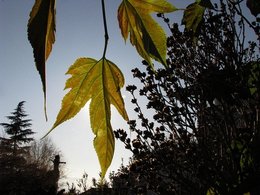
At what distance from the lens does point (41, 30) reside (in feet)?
1.23

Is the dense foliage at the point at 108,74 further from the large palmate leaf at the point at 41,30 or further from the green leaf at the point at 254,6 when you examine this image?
the green leaf at the point at 254,6

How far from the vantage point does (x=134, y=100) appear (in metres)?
3.86

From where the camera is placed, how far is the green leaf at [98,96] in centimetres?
57

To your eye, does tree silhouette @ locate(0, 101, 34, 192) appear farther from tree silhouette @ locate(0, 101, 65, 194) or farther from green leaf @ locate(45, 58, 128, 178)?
green leaf @ locate(45, 58, 128, 178)

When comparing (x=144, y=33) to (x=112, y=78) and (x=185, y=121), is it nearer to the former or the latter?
(x=112, y=78)

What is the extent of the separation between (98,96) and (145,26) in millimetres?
179

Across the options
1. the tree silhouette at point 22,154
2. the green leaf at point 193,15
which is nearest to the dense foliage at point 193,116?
the green leaf at point 193,15

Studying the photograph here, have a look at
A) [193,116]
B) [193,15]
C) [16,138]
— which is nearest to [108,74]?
[193,15]

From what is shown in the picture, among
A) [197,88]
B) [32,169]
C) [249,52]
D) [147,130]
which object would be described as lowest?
[147,130]

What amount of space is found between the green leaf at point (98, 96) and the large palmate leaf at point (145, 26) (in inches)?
3.6

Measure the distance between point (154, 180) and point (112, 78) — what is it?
10.9ft

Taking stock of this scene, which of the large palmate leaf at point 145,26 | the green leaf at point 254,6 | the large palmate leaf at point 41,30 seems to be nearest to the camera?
the large palmate leaf at point 41,30

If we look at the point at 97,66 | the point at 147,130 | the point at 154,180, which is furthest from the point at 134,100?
the point at 97,66

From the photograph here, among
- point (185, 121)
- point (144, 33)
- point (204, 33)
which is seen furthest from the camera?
point (204, 33)
